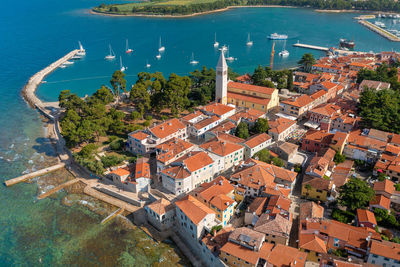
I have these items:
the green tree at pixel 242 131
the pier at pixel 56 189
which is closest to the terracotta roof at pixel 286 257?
the green tree at pixel 242 131

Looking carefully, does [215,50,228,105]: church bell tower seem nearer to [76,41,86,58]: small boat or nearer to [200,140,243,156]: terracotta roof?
[200,140,243,156]: terracotta roof

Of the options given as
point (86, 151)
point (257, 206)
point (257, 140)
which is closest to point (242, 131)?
point (257, 140)

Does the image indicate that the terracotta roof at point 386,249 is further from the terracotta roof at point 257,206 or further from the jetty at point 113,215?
the jetty at point 113,215

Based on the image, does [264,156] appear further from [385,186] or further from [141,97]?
[141,97]

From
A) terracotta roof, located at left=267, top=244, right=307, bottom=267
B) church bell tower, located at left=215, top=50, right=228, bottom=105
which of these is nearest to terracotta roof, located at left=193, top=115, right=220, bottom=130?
church bell tower, located at left=215, top=50, right=228, bottom=105

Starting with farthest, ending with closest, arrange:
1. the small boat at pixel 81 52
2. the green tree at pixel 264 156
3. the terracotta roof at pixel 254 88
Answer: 1. the small boat at pixel 81 52
2. the terracotta roof at pixel 254 88
3. the green tree at pixel 264 156
